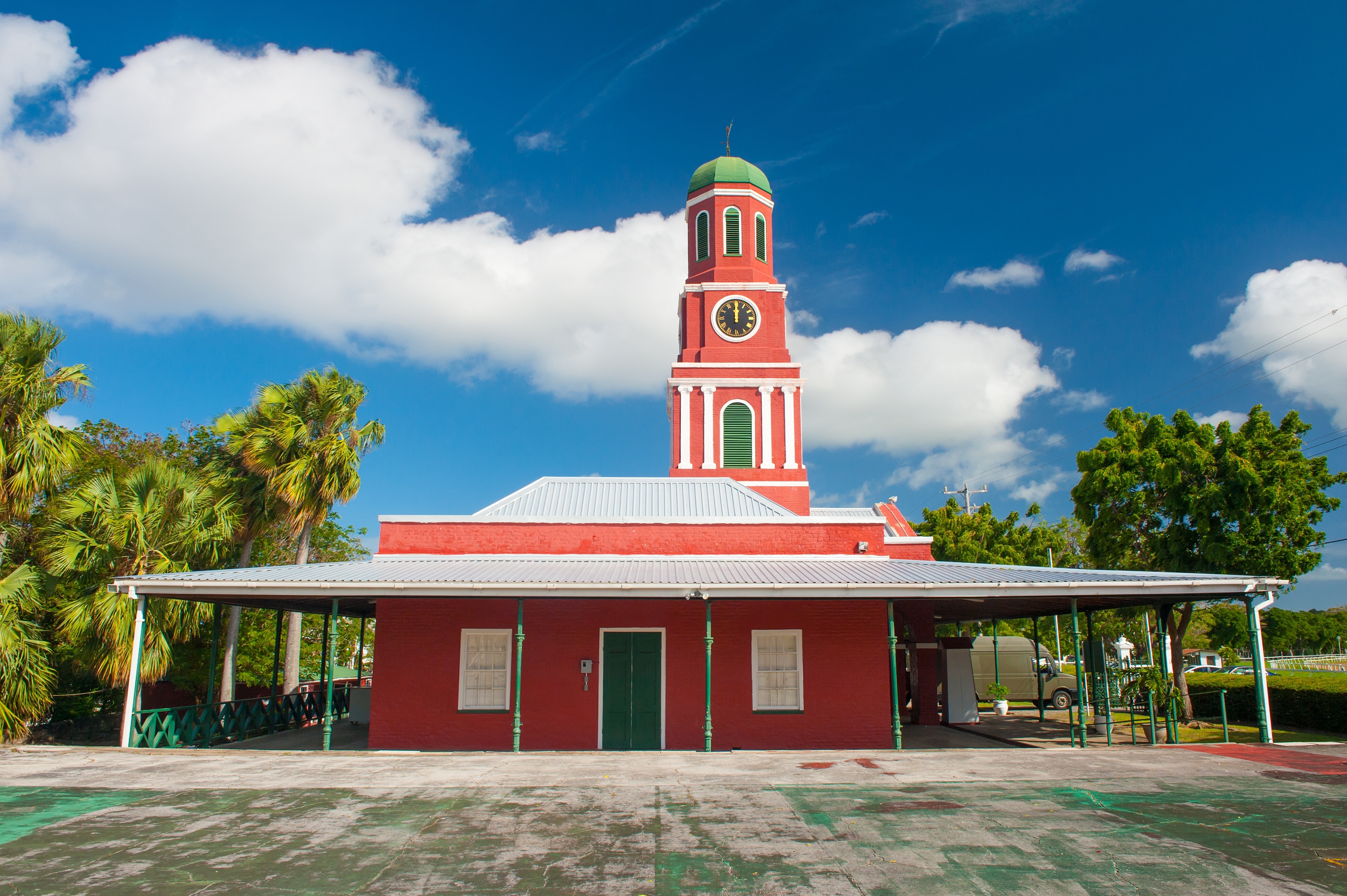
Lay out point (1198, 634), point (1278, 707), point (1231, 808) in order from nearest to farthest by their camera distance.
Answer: point (1231, 808)
point (1278, 707)
point (1198, 634)

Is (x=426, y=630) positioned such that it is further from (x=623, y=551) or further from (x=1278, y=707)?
(x=1278, y=707)

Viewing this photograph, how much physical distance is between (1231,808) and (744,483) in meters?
19.4

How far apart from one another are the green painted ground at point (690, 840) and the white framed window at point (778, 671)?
16.1ft

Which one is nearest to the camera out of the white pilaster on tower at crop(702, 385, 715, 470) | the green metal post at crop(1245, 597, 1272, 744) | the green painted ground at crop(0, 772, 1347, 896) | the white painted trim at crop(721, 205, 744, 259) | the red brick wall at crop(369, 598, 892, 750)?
the green painted ground at crop(0, 772, 1347, 896)

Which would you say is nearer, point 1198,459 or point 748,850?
point 748,850

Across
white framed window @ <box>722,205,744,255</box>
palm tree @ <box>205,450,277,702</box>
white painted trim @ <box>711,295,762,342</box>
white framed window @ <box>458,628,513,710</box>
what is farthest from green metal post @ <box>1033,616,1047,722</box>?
palm tree @ <box>205,450,277,702</box>

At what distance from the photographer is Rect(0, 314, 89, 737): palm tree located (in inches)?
580

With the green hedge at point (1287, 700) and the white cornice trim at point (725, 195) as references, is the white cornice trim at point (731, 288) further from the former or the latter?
the green hedge at point (1287, 700)

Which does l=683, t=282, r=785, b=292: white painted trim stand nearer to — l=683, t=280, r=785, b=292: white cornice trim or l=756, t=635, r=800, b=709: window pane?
l=683, t=280, r=785, b=292: white cornice trim

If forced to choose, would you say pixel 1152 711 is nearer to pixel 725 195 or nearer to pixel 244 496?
pixel 244 496

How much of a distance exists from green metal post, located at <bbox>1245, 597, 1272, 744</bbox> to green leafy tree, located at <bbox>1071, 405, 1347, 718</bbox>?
470cm

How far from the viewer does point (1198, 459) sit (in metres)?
21.2

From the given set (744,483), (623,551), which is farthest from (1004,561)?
(623,551)

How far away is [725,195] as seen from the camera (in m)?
Result: 31.0
